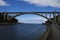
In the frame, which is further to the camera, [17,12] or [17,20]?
[17,20]

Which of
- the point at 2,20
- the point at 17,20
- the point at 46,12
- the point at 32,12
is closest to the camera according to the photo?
the point at 46,12

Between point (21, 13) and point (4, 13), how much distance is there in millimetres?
14206

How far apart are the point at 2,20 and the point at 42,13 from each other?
23.8 m

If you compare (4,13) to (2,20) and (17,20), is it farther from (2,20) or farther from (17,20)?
(17,20)

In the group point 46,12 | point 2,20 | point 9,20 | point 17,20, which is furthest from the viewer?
point 17,20

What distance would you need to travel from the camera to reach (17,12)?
103 m

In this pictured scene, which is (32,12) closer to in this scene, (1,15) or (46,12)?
(46,12)

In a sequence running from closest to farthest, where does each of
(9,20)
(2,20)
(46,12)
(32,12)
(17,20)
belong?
(46,12) → (32,12) → (2,20) → (9,20) → (17,20)

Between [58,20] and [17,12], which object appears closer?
[17,12]

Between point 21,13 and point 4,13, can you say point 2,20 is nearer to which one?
point 4,13

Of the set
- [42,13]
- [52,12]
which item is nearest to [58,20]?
[52,12]

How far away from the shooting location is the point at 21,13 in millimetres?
102000

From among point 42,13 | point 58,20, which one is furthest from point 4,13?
point 58,20

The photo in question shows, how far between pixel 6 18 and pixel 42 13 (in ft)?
84.1
